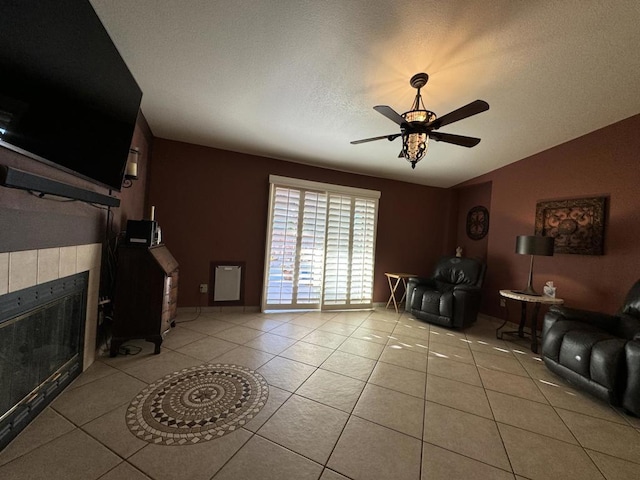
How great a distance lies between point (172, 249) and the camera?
3465mm

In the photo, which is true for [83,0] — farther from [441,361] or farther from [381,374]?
[441,361]

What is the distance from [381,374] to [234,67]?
9.43 feet

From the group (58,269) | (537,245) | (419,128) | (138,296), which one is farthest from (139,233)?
(537,245)

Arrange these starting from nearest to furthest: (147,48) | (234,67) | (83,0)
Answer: (83,0)
(147,48)
(234,67)

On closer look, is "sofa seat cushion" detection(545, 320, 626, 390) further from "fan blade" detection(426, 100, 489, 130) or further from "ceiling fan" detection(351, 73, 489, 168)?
"fan blade" detection(426, 100, 489, 130)

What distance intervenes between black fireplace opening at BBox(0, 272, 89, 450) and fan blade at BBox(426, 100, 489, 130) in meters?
2.71

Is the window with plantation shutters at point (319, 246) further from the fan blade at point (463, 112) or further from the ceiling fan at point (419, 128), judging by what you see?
the fan blade at point (463, 112)

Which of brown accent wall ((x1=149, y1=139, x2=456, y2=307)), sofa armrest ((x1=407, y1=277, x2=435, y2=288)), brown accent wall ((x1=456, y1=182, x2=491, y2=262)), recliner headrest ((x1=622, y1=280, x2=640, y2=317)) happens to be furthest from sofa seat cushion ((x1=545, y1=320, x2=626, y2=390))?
brown accent wall ((x1=149, y1=139, x2=456, y2=307))

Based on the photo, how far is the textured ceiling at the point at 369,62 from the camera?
155cm

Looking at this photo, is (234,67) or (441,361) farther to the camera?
(441,361)

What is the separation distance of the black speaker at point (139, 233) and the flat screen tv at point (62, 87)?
47cm

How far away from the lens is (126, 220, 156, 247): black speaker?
7.59ft

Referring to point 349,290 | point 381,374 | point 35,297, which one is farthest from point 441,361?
point 35,297

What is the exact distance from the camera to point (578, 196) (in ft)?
10.3
